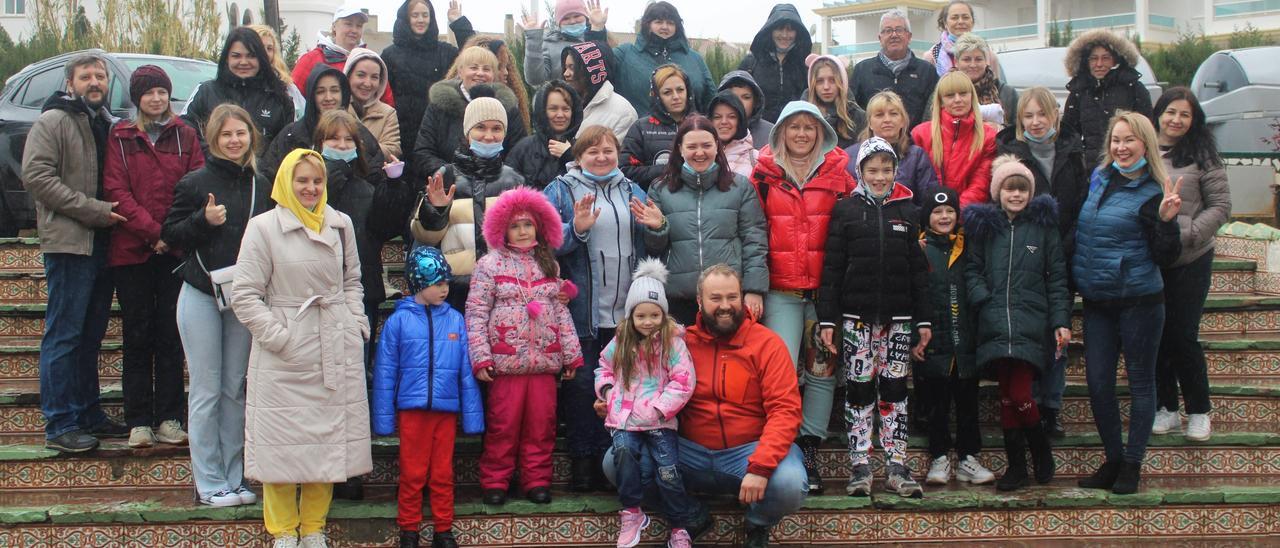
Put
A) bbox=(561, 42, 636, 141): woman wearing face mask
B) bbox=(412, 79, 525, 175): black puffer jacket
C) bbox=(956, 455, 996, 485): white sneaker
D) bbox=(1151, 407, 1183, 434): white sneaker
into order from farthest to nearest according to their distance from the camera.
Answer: bbox=(561, 42, 636, 141): woman wearing face mask, bbox=(412, 79, 525, 175): black puffer jacket, bbox=(1151, 407, 1183, 434): white sneaker, bbox=(956, 455, 996, 485): white sneaker

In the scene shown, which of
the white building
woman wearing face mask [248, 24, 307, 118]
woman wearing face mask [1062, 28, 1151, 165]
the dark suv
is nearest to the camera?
woman wearing face mask [1062, 28, 1151, 165]

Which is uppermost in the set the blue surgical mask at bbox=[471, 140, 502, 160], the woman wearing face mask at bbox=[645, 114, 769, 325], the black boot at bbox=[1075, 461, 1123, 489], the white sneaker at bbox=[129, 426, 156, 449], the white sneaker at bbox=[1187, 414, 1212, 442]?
the blue surgical mask at bbox=[471, 140, 502, 160]

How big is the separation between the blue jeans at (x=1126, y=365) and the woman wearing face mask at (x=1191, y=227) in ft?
1.36

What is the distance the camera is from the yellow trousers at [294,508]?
16.4 feet

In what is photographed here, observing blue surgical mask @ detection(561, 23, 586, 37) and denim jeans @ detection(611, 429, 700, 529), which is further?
blue surgical mask @ detection(561, 23, 586, 37)

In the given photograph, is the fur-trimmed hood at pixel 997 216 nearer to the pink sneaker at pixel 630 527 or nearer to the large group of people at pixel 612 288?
the large group of people at pixel 612 288

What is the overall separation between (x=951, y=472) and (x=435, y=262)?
2.89 m

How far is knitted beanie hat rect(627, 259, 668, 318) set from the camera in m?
5.14

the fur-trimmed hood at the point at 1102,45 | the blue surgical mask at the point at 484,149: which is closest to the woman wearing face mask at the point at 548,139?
the blue surgical mask at the point at 484,149

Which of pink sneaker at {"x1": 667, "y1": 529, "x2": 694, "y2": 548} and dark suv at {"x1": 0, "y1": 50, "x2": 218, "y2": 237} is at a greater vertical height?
dark suv at {"x1": 0, "y1": 50, "x2": 218, "y2": 237}

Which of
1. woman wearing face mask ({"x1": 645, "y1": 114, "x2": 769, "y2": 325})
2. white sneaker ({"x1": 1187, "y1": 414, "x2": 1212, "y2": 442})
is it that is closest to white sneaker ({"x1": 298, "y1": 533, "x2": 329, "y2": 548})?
woman wearing face mask ({"x1": 645, "y1": 114, "x2": 769, "y2": 325})

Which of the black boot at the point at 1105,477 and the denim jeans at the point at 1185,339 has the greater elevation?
the denim jeans at the point at 1185,339

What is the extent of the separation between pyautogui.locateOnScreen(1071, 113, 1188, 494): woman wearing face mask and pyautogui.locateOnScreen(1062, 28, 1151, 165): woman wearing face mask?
1008mm

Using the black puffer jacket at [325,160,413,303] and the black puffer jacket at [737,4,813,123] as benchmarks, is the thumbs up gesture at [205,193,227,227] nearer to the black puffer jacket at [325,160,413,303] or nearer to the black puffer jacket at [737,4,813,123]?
the black puffer jacket at [325,160,413,303]
